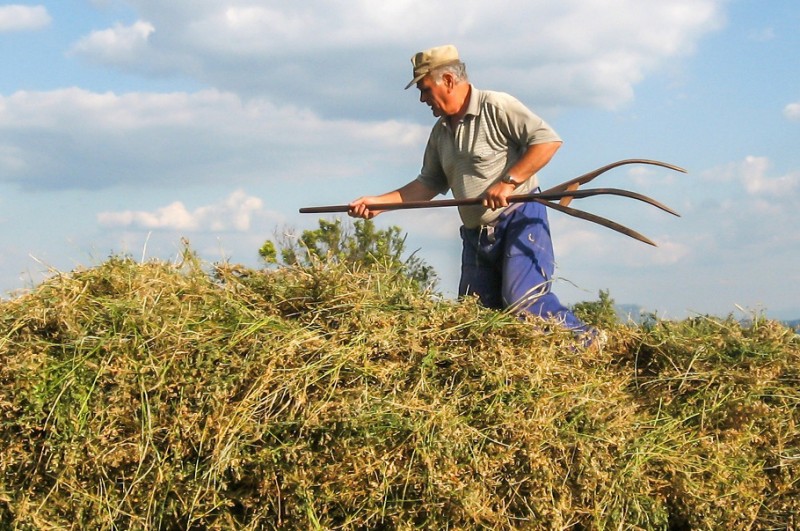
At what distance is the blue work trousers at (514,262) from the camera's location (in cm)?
469

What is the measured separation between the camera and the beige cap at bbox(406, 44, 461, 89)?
195 inches

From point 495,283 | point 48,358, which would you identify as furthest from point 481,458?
point 495,283

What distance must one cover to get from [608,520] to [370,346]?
1.06 m

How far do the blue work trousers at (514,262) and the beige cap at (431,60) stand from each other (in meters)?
0.86

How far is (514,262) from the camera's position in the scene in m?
4.81

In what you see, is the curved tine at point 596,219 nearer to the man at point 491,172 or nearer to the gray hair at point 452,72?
the man at point 491,172

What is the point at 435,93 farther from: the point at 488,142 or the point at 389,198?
the point at 389,198

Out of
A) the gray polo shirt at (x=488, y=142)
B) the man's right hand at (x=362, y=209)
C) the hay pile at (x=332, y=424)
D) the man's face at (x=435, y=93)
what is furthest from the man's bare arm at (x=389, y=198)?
the hay pile at (x=332, y=424)

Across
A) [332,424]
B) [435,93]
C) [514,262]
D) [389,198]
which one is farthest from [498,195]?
[332,424]

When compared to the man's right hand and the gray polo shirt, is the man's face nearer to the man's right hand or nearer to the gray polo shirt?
the gray polo shirt

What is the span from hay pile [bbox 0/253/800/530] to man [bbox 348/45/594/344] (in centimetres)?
113

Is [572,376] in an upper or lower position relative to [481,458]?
upper

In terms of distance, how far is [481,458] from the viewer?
319 centimetres

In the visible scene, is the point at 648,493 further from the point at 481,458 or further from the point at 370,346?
the point at 370,346
